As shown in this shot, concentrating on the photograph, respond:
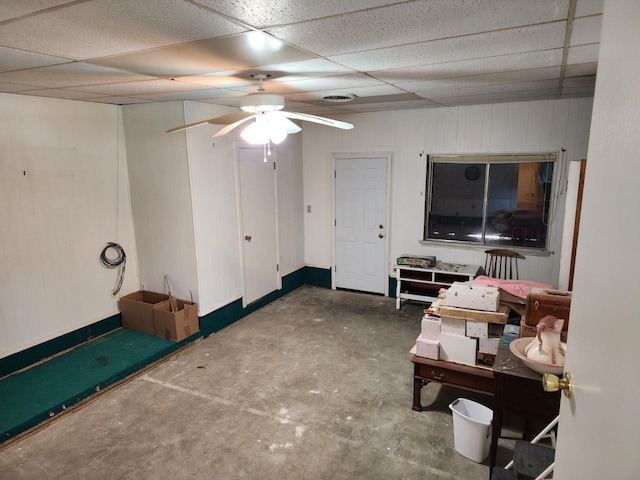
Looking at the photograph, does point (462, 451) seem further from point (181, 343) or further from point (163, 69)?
point (163, 69)

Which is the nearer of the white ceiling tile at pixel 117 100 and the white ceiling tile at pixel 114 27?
the white ceiling tile at pixel 114 27

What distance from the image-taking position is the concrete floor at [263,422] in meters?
2.53

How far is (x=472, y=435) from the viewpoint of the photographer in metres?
2.53

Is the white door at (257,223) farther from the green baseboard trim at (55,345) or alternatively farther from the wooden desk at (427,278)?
the wooden desk at (427,278)

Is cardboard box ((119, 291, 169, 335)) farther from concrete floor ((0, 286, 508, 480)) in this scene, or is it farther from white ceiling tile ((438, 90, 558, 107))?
white ceiling tile ((438, 90, 558, 107))

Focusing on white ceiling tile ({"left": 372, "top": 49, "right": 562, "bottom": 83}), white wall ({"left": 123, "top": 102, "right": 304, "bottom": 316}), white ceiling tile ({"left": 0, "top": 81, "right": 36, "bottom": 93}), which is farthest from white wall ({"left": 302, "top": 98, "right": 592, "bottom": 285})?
white ceiling tile ({"left": 0, "top": 81, "right": 36, "bottom": 93})

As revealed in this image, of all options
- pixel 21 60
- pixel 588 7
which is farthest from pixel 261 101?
pixel 588 7

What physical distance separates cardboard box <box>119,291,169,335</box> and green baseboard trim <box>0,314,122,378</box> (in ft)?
0.47

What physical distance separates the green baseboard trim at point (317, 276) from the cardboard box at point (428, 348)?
3.14m

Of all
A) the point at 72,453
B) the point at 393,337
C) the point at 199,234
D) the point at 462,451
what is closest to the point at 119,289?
the point at 199,234

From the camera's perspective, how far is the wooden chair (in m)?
4.69

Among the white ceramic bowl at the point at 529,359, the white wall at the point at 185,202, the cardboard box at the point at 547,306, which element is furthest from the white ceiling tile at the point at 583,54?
the white wall at the point at 185,202

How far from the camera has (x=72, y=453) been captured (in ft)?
8.79

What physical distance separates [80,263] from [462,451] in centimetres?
391
